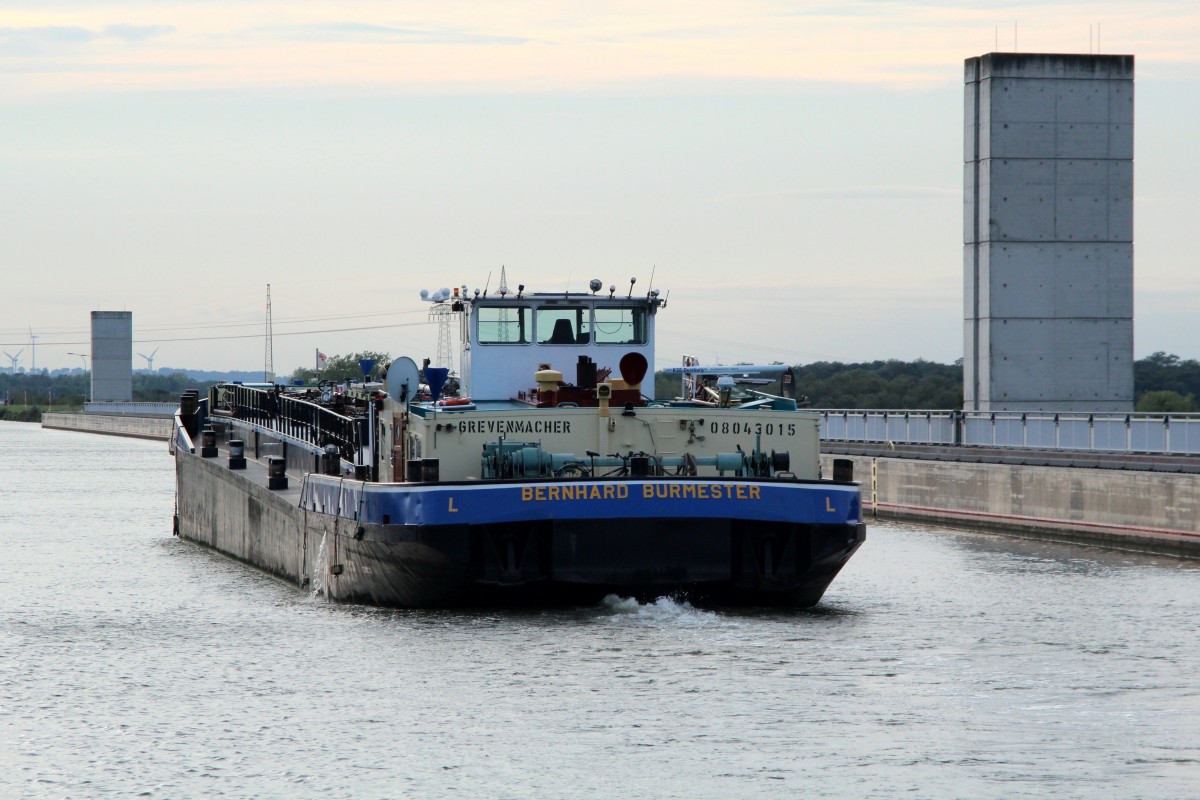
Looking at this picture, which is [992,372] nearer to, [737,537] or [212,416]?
[212,416]

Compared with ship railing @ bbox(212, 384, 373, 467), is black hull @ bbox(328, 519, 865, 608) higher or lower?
lower

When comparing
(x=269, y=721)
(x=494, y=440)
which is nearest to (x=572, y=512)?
(x=494, y=440)

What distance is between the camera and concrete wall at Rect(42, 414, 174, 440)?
141 meters

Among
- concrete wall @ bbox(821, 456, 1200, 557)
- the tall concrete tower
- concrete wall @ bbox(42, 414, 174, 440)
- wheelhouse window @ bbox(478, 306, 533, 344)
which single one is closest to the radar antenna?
wheelhouse window @ bbox(478, 306, 533, 344)

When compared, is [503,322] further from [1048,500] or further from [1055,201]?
[1055,201]

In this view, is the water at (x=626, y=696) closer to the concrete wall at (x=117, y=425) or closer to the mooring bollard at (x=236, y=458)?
the mooring bollard at (x=236, y=458)

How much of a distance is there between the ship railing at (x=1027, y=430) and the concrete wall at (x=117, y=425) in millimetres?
78010

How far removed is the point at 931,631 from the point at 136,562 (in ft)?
67.9

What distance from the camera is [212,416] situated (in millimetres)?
52969

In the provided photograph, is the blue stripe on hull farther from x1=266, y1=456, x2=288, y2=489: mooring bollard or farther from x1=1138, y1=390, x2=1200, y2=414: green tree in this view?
x1=1138, y1=390, x2=1200, y2=414: green tree

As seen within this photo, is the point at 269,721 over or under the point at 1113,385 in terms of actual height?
under

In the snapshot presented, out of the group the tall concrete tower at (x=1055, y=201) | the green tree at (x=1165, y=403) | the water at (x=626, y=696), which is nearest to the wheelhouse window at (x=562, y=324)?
the water at (x=626, y=696)

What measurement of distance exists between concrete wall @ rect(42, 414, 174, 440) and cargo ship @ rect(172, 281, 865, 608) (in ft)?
338

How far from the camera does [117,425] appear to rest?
15200 centimetres
